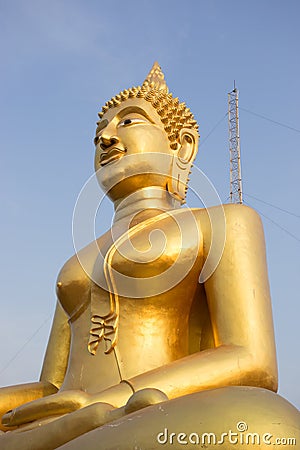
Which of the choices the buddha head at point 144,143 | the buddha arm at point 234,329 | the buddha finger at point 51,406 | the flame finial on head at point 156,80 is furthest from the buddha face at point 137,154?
the buddha finger at point 51,406

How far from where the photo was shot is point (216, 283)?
15.5ft

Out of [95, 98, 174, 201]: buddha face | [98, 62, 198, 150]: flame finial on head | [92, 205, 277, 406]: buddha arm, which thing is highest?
[98, 62, 198, 150]: flame finial on head

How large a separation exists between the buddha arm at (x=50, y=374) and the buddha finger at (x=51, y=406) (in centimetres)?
65

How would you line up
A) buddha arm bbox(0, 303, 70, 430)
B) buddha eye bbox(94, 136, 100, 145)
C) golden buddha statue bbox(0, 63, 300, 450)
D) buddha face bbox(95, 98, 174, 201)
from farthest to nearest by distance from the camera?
buddha eye bbox(94, 136, 100, 145) < buddha face bbox(95, 98, 174, 201) < buddha arm bbox(0, 303, 70, 430) < golden buddha statue bbox(0, 63, 300, 450)

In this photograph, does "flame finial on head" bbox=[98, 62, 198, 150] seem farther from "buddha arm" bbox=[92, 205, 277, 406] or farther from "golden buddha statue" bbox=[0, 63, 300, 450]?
"buddha arm" bbox=[92, 205, 277, 406]

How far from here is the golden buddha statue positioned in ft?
11.3

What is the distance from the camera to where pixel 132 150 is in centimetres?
549

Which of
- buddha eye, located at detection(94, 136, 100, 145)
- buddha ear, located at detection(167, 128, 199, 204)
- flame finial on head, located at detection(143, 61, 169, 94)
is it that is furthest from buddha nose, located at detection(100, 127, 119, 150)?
flame finial on head, located at detection(143, 61, 169, 94)

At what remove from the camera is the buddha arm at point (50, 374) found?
16.6ft

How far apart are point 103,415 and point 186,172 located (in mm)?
2412

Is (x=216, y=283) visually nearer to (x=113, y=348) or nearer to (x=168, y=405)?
(x=113, y=348)

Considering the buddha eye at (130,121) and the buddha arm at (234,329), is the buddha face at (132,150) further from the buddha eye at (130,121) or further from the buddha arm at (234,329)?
the buddha arm at (234,329)

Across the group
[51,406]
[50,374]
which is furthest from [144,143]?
[51,406]

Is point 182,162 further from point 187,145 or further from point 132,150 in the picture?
point 132,150
